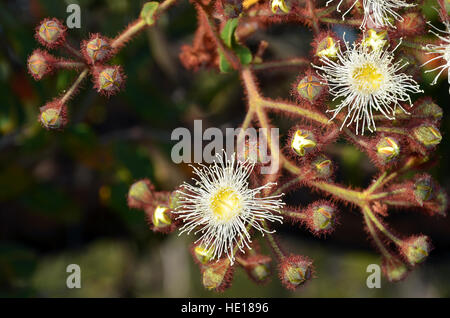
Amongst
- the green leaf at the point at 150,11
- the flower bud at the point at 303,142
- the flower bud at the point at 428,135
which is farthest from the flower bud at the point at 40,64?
the flower bud at the point at 428,135

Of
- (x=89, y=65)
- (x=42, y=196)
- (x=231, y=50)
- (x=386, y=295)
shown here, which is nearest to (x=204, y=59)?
(x=231, y=50)

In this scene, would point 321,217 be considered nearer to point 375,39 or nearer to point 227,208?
point 227,208

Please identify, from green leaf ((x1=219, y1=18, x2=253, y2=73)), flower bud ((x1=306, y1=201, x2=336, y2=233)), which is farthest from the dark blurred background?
flower bud ((x1=306, y1=201, x2=336, y2=233))

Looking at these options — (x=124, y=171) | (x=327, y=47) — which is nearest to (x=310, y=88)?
(x=327, y=47)

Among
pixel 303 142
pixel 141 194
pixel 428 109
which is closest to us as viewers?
pixel 303 142

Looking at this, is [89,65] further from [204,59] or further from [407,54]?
[407,54]

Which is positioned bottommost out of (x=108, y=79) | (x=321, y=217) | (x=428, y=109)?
(x=321, y=217)
